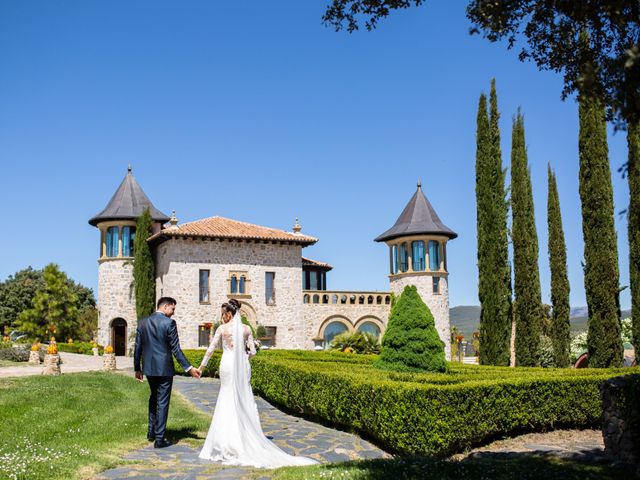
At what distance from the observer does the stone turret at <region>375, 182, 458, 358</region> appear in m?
33.7

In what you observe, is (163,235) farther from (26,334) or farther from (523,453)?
(523,453)

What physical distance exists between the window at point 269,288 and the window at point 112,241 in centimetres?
849

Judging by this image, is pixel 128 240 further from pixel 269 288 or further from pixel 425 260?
pixel 425 260

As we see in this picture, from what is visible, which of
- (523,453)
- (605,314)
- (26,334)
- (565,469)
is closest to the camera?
(565,469)

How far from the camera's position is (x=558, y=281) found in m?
25.3

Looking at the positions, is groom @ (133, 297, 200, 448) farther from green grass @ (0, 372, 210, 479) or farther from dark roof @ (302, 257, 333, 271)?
dark roof @ (302, 257, 333, 271)

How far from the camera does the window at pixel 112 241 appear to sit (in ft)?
115

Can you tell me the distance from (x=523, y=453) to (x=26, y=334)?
151 ft

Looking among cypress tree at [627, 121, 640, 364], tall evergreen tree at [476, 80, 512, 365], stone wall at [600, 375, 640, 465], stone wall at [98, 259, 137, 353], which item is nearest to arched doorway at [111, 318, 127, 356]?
stone wall at [98, 259, 137, 353]

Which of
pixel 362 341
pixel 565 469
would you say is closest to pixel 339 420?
pixel 565 469

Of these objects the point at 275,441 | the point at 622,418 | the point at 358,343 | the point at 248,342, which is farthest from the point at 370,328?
the point at 622,418

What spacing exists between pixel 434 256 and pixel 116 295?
681 inches

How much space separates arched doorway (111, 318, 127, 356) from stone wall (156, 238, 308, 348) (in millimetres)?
3036

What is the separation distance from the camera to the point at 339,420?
11336mm
